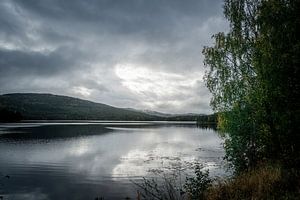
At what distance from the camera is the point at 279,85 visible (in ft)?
59.3

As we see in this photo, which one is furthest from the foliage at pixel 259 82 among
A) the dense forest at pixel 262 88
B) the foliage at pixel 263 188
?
the foliage at pixel 263 188

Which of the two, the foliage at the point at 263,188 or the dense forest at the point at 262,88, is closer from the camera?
the foliage at the point at 263,188

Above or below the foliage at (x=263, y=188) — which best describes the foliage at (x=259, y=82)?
above

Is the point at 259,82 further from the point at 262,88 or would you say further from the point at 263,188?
the point at 263,188

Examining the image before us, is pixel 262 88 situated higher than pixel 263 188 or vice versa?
pixel 262 88

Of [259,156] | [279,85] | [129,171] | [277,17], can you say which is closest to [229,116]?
[259,156]

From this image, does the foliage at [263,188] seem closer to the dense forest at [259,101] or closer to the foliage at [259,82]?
the dense forest at [259,101]

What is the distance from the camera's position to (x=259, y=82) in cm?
2081

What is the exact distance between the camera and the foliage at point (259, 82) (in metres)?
17.7

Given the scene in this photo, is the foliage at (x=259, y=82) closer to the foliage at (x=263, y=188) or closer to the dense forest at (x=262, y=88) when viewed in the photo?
the dense forest at (x=262, y=88)

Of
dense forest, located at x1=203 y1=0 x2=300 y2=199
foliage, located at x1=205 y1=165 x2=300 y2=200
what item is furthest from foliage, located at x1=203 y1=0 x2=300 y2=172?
foliage, located at x1=205 y1=165 x2=300 y2=200

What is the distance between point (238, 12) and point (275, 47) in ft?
25.2

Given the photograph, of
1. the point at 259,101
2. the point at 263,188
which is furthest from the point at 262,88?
the point at 263,188

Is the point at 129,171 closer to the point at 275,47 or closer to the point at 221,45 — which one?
the point at 221,45
